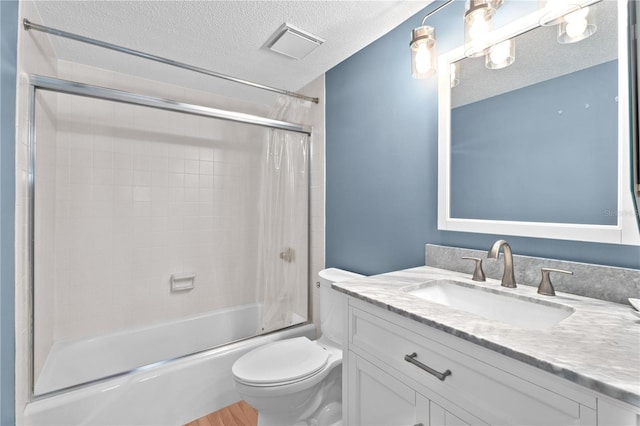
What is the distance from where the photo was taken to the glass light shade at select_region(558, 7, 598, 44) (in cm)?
90

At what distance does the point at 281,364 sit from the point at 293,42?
178cm

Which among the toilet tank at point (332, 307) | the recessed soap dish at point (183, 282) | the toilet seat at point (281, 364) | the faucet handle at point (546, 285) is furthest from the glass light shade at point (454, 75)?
the recessed soap dish at point (183, 282)

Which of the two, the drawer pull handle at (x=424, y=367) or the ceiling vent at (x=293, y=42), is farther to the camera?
the ceiling vent at (x=293, y=42)

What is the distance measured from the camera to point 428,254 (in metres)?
1.36

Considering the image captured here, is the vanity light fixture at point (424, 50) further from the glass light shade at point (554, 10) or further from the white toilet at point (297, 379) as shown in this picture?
the white toilet at point (297, 379)

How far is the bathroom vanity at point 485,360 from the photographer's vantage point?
0.50 m

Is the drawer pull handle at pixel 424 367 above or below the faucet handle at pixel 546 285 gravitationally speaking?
below

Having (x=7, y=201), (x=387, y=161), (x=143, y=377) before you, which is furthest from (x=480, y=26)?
(x=143, y=377)

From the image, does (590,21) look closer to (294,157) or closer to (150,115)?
(294,157)

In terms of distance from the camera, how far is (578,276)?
904mm

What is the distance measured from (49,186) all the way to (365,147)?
1.95 m

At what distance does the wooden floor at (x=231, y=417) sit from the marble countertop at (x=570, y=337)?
4.14 ft

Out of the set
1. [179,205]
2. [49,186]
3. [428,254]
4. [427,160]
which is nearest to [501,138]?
[427,160]

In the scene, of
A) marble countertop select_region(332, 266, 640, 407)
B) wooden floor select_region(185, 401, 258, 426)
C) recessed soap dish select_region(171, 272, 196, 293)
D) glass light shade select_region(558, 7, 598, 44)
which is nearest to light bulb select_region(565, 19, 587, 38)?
glass light shade select_region(558, 7, 598, 44)
